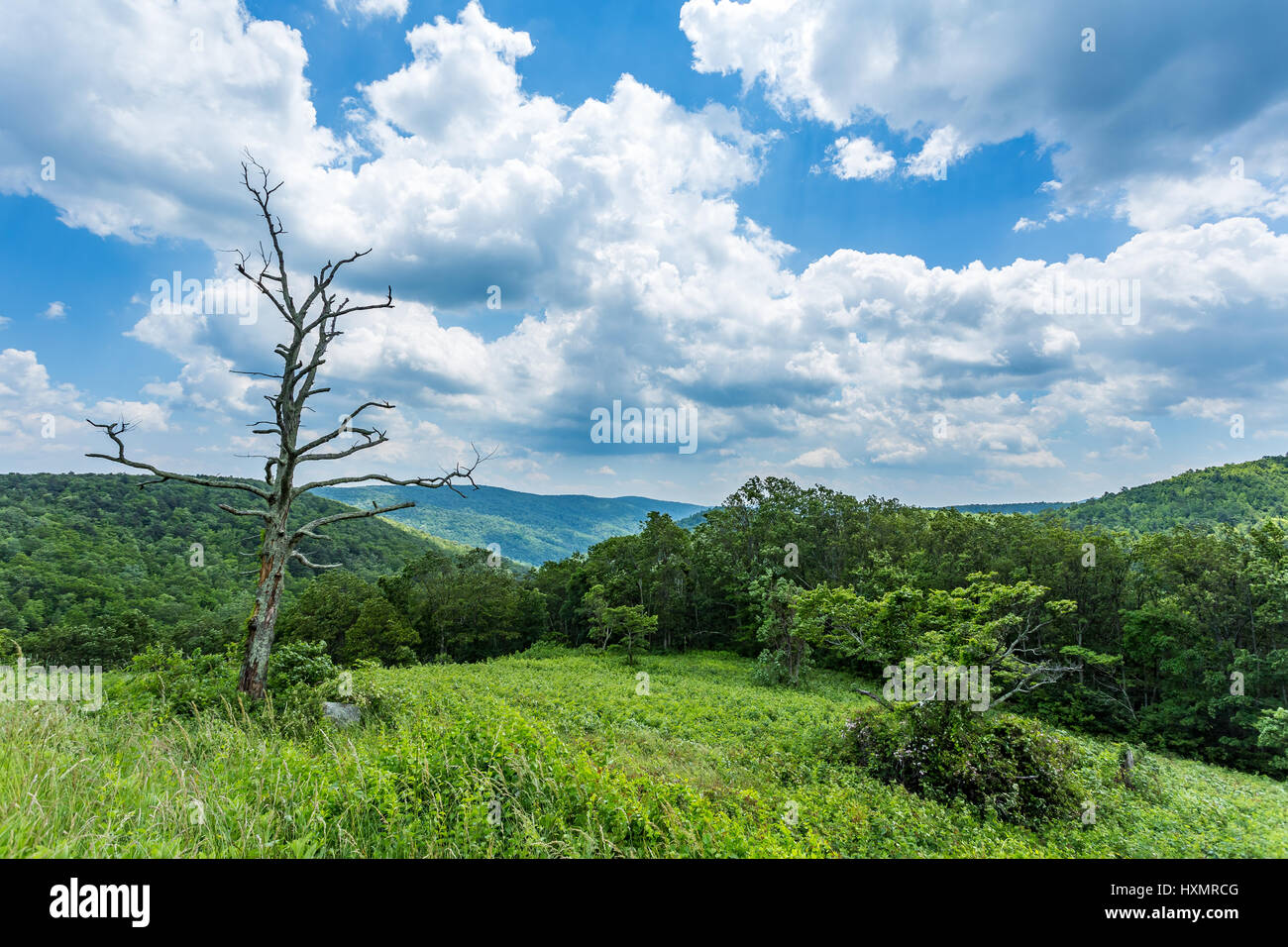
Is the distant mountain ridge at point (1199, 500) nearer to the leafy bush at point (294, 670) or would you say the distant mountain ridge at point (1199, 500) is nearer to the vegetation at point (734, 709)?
the vegetation at point (734, 709)

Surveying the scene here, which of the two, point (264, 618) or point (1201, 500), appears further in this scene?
point (1201, 500)

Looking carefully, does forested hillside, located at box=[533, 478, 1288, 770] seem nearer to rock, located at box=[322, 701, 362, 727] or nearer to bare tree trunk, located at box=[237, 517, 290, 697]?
rock, located at box=[322, 701, 362, 727]

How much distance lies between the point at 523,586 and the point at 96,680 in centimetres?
4260

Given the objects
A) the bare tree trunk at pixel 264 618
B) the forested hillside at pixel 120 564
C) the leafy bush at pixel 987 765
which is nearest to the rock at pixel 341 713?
the bare tree trunk at pixel 264 618

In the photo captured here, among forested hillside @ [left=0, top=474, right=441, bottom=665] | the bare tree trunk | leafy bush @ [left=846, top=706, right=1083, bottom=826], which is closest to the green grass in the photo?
leafy bush @ [left=846, top=706, right=1083, bottom=826]

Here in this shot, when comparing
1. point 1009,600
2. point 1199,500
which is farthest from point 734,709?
point 1199,500

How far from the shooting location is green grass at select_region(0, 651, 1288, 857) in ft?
10.8

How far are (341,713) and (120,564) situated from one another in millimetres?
93721

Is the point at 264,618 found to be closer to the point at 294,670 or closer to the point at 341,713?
the point at 294,670

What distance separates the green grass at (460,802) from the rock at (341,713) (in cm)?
32

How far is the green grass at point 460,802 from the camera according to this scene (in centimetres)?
328

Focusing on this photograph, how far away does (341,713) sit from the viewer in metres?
8.54

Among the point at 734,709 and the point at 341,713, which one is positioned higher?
the point at 341,713
